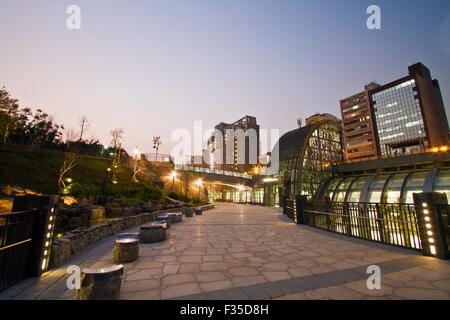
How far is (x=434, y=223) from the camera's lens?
5094 millimetres

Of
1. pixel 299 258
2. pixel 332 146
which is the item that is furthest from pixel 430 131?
pixel 299 258

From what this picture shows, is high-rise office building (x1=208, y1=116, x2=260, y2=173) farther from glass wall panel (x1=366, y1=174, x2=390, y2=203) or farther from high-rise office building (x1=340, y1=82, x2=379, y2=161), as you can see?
glass wall panel (x1=366, y1=174, x2=390, y2=203)

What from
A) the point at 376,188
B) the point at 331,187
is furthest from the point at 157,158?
the point at 376,188

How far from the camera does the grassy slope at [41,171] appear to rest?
21281 mm

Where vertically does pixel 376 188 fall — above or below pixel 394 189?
above

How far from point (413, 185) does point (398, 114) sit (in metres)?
78.1

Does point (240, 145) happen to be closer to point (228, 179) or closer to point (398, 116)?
point (398, 116)

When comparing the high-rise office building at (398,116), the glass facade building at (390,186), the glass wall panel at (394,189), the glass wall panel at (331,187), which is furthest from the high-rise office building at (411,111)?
the glass wall panel at (394,189)

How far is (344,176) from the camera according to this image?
1262 inches

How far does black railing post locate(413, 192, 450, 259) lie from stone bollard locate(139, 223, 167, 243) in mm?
8139

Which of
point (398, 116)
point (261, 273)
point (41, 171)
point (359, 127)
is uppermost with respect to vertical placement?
point (359, 127)
